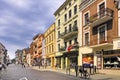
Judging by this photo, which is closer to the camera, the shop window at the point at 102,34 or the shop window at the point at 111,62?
the shop window at the point at 111,62

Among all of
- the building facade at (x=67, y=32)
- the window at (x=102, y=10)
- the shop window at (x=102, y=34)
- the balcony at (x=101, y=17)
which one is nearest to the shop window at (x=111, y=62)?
the shop window at (x=102, y=34)

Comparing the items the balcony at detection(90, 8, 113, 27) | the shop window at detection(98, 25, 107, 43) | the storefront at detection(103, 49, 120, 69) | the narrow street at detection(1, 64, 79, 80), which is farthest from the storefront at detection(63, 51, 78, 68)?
the storefront at detection(103, 49, 120, 69)

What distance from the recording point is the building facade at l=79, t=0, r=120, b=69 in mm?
28888

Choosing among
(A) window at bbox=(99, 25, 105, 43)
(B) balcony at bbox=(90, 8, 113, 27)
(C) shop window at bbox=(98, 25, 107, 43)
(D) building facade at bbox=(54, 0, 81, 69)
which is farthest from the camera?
(D) building facade at bbox=(54, 0, 81, 69)

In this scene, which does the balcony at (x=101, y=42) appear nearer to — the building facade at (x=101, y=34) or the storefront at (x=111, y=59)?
the building facade at (x=101, y=34)

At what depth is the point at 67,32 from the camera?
4753 centimetres

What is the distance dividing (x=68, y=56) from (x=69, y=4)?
9760 millimetres

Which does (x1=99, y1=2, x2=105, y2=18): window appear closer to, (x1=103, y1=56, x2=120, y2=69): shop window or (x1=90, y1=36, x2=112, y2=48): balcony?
(x1=90, y1=36, x2=112, y2=48): balcony

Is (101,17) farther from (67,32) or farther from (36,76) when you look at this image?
(67,32)

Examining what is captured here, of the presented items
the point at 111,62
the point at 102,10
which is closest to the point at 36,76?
the point at 111,62

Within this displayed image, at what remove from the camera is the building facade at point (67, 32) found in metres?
43.8

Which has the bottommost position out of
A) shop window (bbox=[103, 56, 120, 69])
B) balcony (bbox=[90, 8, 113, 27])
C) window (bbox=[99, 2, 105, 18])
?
shop window (bbox=[103, 56, 120, 69])

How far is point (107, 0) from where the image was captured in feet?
100

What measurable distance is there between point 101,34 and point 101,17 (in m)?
2.66
